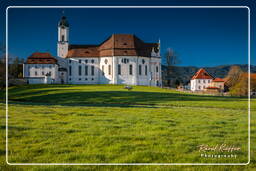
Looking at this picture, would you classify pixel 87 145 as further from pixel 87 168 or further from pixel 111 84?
pixel 111 84

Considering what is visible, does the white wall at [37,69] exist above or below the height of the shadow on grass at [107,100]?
above

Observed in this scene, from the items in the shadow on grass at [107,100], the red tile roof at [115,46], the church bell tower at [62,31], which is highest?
the red tile roof at [115,46]

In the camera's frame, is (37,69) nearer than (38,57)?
No

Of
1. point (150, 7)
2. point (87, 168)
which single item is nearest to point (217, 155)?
point (87, 168)

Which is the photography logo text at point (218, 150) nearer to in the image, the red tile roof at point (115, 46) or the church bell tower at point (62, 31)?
the church bell tower at point (62, 31)

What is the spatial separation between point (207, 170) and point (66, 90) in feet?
77.3

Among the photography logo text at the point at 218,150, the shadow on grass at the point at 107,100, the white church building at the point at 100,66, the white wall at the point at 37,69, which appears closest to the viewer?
the photography logo text at the point at 218,150

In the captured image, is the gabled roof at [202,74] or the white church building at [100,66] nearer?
the gabled roof at [202,74]

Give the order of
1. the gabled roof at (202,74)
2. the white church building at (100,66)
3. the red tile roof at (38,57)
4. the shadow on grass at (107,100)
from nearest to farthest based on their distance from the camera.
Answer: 1. the gabled roof at (202,74)
2. the red tile roof at (38,57)
3. the white church building at (100,66)
4. the shadow on grass at (107,100)

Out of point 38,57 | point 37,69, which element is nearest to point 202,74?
point 38,57

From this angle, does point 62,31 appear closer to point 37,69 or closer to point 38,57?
point 38,57

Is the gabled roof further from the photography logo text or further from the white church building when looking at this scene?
the white church building

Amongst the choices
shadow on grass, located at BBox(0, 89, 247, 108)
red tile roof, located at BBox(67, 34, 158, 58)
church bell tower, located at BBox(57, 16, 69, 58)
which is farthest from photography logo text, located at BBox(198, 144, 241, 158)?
shadow on grass, located at BBox(0, 89, 247, 108)

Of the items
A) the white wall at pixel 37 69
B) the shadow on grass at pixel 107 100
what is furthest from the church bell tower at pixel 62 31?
the shadow on grass at pixel 107 100
